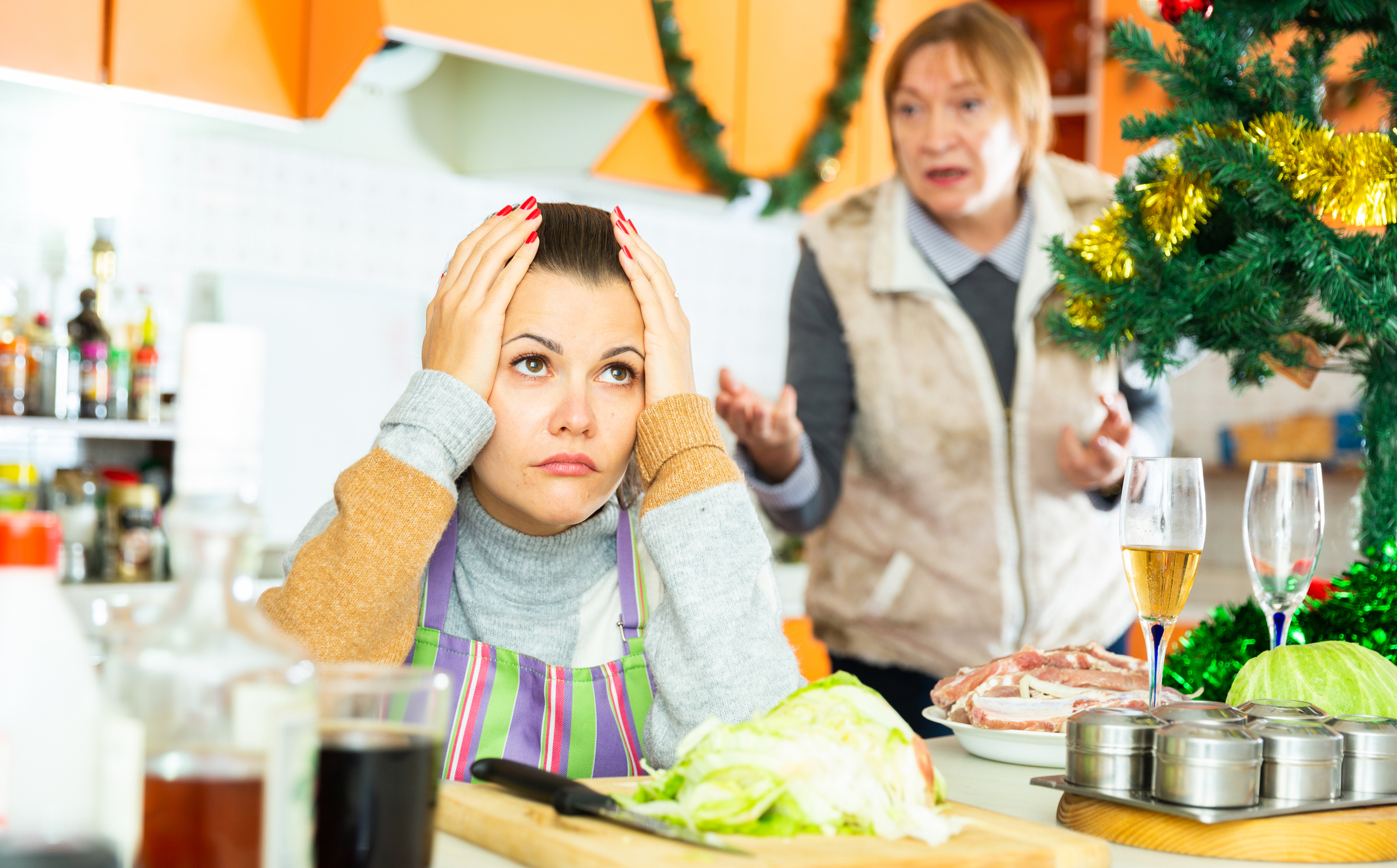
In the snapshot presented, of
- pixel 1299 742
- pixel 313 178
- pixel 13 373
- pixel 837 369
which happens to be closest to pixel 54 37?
pixel 13 373

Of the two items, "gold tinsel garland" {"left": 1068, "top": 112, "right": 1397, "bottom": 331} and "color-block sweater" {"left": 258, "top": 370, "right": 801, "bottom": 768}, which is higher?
"gold tinsel garland" {"left": 1068, "top": 112, "right": 1397, "bottom": 331}

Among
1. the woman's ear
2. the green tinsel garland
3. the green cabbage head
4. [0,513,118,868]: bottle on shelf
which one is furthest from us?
the green tinsel garland

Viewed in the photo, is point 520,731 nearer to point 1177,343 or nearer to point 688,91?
point 1177,343

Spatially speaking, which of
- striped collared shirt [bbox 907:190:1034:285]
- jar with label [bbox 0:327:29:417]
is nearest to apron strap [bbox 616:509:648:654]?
striped collared shirt [bbox 907:190:1034:285]

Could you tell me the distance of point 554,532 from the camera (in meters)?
1.25

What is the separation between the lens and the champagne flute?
3.49 ft

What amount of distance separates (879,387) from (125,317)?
1677mm

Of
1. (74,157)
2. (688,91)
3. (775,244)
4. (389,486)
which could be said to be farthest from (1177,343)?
(775,244)

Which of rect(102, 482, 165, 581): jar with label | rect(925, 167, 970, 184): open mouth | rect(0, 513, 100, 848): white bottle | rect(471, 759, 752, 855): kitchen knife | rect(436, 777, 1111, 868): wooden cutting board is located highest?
rect(925, 167, 970, 184): open mouth

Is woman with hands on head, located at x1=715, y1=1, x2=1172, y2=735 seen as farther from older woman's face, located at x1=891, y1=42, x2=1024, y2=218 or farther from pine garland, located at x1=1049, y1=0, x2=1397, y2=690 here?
pine garland, located at x1=1049, y1=0, x2=1397, y2=690

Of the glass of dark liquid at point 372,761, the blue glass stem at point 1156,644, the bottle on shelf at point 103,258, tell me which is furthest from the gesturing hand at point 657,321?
the bottle on shelf at point 103,258

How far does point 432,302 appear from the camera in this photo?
126cm

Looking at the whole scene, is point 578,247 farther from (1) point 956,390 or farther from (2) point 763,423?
(1) point 956,390

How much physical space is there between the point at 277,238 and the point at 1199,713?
2.73 meters
